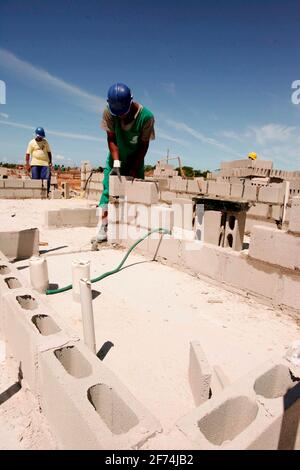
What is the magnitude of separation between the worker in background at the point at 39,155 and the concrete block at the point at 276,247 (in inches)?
343

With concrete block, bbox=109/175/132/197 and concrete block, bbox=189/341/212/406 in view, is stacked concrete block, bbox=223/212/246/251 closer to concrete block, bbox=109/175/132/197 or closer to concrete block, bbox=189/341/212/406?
concrete block, bbox=109/175/132/197

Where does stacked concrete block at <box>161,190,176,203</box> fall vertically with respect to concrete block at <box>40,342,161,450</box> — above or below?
above

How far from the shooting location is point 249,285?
11.6 ft

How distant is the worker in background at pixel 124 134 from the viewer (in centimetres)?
452

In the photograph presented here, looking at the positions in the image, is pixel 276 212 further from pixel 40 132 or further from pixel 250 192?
pixel 40 132

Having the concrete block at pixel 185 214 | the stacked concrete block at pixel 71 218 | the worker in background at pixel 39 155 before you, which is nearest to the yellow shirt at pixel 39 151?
the worker in background at pixel 39 155

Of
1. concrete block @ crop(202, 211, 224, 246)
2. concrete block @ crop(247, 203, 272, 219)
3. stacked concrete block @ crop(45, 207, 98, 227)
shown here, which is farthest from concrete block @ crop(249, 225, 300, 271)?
stacked concrete block @ crop(45, 207, 98, 227)

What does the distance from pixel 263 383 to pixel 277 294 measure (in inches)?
70.7

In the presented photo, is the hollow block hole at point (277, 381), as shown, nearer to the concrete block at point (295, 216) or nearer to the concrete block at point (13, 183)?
the concrete block at point (295, 216)

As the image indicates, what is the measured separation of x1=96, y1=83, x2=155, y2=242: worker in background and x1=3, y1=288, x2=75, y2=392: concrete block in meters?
3.04

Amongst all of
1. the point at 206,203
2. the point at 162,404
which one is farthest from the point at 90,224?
the point at 162,404

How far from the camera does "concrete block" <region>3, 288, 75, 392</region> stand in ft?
6.26

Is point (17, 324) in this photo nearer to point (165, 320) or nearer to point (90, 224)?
point (165, 320)

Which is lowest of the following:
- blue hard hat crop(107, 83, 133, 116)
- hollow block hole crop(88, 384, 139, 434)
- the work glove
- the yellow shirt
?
hollow block hole crop(88, 384, 139, 434)
